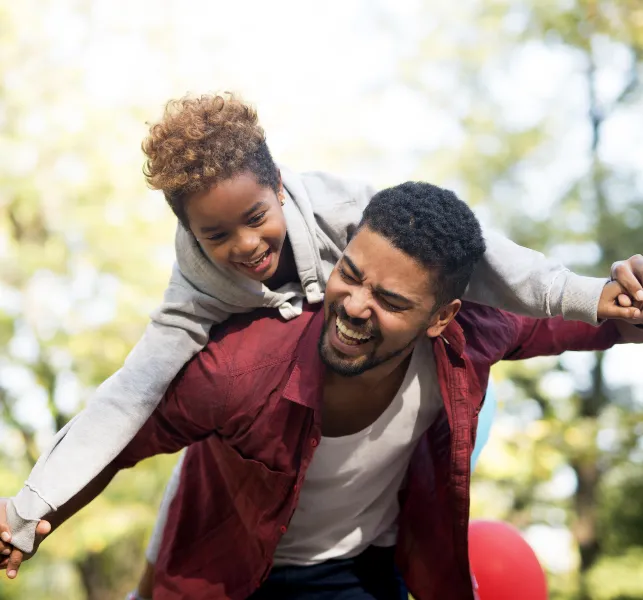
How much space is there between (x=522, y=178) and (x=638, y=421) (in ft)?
8.67

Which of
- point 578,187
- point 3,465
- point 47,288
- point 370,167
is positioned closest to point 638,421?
point 578,187

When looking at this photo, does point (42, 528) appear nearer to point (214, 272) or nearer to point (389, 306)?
point (214, 272)

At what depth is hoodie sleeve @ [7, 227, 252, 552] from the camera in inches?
80.5

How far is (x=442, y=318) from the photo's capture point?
88.4 inches

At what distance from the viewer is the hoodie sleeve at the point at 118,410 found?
2.04 meters

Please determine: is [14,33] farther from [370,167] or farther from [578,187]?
[578,187]

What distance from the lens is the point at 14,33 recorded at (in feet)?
24.7

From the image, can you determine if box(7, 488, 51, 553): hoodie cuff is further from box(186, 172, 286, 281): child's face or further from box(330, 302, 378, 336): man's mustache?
box(330, 302, 378, 336): man's mustache

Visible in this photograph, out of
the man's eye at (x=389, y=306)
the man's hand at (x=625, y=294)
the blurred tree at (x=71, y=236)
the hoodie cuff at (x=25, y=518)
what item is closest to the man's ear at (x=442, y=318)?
the man's eye at (x=389, y=306)

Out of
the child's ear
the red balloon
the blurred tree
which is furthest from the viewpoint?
the blurred tree

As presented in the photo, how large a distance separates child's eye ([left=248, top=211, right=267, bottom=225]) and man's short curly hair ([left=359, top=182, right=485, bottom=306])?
25cm

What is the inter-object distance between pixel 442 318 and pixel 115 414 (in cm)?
87

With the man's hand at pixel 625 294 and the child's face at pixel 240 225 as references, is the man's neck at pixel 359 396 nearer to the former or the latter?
the child's face at pixel 240 225

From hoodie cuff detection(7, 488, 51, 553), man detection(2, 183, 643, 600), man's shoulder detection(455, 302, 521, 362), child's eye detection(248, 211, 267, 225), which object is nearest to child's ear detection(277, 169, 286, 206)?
child's eye detection(248, 211, 267, 225)
